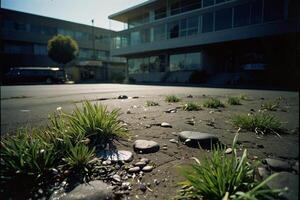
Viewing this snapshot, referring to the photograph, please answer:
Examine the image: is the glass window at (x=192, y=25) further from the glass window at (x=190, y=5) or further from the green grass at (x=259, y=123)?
the green grass at (x=259, y=123)

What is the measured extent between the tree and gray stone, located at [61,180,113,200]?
3741cm

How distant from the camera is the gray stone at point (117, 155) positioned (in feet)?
8.48

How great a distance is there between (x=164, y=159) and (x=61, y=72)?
30797mm

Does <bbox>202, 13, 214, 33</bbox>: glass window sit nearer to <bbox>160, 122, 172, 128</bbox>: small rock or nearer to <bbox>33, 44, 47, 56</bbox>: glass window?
<bbox>160, 122, 172, 128</bbox>: small rock

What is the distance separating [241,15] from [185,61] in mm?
9718

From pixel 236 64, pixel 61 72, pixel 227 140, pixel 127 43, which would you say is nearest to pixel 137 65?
pixel 127 43

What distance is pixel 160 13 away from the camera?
112 ft

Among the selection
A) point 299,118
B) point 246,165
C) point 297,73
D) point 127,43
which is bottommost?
point 246,165

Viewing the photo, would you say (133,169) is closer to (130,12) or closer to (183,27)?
(183,27)

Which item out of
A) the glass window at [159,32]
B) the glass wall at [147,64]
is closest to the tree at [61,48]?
the glass wall at [147,64]

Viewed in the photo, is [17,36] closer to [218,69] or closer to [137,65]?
[137,65]

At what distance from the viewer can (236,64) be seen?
25609 millimetres

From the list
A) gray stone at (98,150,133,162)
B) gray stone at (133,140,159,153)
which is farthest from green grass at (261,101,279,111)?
gray stone at (98,150,133,162)

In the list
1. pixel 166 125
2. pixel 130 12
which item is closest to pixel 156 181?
Result: pixel 166 125
